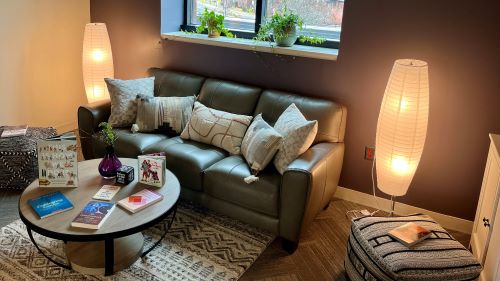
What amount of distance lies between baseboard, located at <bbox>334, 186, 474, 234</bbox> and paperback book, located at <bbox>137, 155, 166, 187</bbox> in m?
1.46

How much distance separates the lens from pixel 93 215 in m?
2.12

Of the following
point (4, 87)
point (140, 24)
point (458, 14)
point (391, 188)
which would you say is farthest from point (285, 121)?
point (4, 87)

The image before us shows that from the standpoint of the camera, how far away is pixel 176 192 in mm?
2408

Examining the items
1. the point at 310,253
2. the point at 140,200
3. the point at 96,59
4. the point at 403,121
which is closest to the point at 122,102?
the point at 96,59

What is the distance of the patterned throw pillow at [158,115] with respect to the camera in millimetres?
A: 3207

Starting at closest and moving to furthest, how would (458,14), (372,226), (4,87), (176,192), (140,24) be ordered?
(372,226)
(176,192)
(458,14)
(4,87)
(140,24)

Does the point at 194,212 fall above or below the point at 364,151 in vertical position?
below

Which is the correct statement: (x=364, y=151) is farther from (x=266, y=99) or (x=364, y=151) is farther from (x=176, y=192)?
(x=176, y=192)

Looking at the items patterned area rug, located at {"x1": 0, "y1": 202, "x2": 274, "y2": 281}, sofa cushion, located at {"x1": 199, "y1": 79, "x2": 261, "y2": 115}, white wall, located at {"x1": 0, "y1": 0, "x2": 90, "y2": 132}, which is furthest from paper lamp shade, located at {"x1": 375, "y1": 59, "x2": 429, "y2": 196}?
white wall, located at {"x1": 0, "y1": 0, "x2": 90, "y2": 132}

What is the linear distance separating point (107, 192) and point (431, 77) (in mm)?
2083

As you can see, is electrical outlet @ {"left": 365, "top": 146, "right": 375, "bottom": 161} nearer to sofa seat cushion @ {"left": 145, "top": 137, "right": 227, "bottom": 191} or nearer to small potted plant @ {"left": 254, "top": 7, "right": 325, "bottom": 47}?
small potted plant @ {"left": 254, "top": 7, "right": 325, "bottom": 47}

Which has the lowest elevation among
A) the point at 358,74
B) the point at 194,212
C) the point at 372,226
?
the point at 194,212

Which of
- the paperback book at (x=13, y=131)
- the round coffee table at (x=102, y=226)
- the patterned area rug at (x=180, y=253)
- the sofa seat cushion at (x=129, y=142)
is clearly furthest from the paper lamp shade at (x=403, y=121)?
the paperback book at (x=13, y=131)

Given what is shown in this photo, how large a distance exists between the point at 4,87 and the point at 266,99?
2.23 metres
